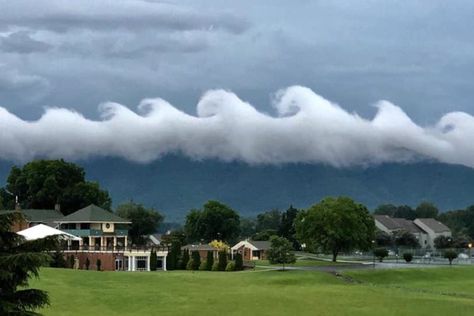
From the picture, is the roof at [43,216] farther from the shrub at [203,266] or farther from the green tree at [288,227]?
the green tree at [288,227]

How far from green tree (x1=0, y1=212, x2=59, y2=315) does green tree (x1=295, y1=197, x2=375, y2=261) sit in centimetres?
7441

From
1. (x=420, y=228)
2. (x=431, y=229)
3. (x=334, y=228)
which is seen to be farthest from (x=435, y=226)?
(x=334, y=228)

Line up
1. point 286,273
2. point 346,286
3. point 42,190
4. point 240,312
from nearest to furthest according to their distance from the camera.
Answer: point 240,312 < point 346,286 < point 286,273 < point 42,190

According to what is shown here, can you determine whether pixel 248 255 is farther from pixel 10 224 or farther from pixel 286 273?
pixel 10 224

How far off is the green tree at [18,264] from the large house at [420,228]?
533 feet

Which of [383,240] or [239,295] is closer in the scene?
[239,295]

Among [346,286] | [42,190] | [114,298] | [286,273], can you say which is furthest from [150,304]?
[42,190]

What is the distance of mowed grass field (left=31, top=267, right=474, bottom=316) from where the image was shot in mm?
44906

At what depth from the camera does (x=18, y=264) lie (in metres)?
20.1

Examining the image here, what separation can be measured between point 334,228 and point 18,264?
3014 inches

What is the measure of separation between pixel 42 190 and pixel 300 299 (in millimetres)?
77709

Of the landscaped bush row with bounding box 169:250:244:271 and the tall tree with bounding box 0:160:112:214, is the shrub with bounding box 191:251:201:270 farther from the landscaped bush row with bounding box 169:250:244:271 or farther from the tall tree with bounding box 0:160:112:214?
the tall tree with bounding box 0:160:112:214

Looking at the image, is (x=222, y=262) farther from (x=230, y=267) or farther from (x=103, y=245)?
(x=103, y=245)

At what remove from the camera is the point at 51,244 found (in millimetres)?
21078
